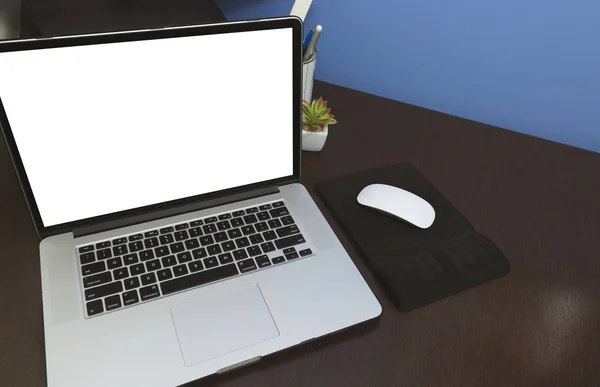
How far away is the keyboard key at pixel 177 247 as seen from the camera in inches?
24.2

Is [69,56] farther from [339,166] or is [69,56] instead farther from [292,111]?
[339,166]

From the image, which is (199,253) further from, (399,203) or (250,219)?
(399,203)

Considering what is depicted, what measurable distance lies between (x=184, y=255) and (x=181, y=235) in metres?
0.04

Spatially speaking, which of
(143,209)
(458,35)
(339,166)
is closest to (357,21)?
(458,35)

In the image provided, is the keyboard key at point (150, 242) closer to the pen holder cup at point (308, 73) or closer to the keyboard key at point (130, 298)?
the keyboard key at point (130, 298)

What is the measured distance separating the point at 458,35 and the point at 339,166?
0.36 meters

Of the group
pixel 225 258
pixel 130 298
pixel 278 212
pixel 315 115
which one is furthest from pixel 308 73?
pixel 130 298

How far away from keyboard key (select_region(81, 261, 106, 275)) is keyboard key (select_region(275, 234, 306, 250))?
232 mm

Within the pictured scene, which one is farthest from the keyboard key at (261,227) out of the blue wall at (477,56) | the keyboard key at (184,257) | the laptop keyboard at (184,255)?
the blue wall at (477,56)

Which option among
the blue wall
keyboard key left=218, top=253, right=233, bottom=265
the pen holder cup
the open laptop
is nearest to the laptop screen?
the open laptop

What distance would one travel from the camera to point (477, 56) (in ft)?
2.97

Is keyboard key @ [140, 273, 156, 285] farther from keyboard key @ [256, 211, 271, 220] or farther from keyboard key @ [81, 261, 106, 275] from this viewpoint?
keyboard key @ [256, 211, 271, 220]

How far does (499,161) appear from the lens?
89cm

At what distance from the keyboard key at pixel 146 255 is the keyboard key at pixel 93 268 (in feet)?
0.16
